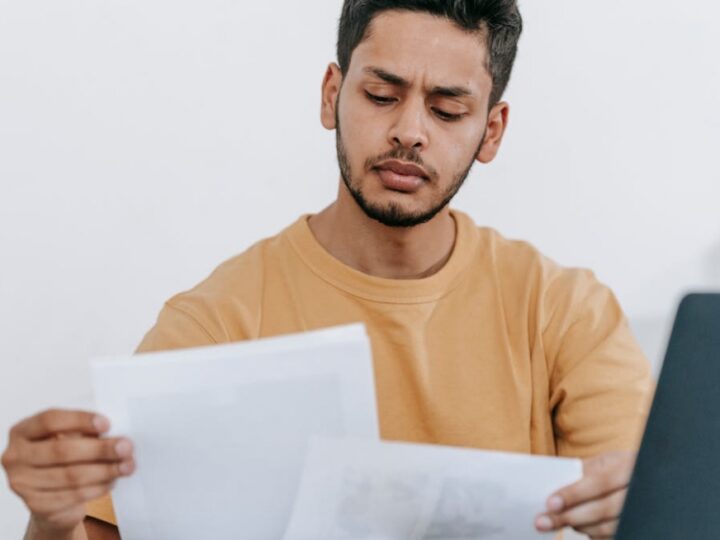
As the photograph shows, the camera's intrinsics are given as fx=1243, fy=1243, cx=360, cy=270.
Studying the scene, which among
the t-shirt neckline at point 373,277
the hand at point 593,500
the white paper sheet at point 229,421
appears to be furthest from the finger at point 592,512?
the t-shirt neckline at point 373,277

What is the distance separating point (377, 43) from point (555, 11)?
0.73 m

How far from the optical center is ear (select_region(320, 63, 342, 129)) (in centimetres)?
134

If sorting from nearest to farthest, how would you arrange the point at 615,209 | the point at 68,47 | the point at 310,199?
the point at 68,47
the point at 310,199
the point at 615,209

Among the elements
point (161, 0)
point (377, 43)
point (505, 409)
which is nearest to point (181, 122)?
point (161, 0)

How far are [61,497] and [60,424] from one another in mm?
65

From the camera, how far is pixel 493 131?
141 cm

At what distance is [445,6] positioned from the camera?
1.27 m

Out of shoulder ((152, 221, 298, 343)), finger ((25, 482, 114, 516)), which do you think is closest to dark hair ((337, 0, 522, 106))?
shoulder ((152, 221, 298, 343))

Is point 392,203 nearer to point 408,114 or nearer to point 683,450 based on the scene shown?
point 408,114

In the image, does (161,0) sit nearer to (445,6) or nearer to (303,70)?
(303,70)

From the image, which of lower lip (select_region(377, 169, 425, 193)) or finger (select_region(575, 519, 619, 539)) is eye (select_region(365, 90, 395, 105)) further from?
finger (select_region(575, 519, 619, 539))

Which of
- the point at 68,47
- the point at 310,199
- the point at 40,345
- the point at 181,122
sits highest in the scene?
the point at 68,47

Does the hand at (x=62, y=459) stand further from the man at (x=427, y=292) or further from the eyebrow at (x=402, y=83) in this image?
the eyebrow at (x=402, y=83)

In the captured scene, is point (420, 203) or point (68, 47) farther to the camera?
point (68, 47)
